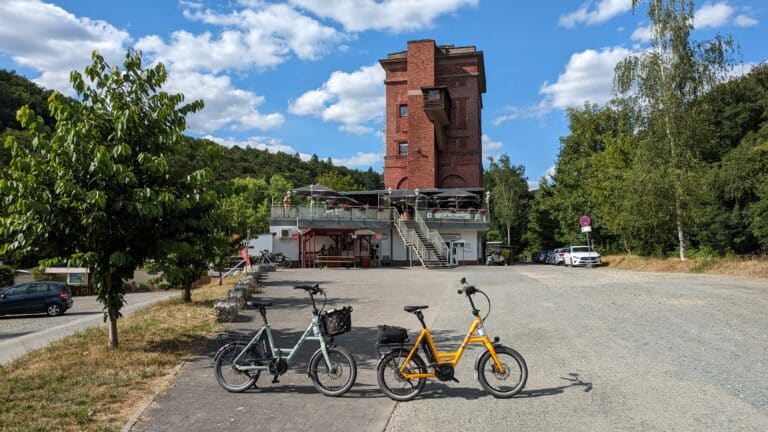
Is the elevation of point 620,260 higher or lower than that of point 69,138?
lower

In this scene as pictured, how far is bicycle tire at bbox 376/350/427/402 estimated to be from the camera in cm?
615

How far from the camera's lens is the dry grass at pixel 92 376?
5422mm

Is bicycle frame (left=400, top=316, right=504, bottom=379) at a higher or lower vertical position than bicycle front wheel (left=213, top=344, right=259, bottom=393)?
higher

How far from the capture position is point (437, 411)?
5.75 metres

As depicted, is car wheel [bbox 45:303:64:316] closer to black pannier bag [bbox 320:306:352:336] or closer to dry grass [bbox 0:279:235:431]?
dry grass [bbox 0:279:235:431]

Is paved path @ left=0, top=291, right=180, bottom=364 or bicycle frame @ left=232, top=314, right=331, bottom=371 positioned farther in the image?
paved path @ left=0, top=291, right=180, bottom=364

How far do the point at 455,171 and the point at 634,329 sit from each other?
46628 mm

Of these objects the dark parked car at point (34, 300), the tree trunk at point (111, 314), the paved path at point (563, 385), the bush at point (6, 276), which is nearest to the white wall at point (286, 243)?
the bush at point (6, 276)

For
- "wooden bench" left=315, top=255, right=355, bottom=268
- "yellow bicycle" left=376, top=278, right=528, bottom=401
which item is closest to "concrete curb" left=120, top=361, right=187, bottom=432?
"yellow bicycle" left=376, top=278, right=528, bottom=401

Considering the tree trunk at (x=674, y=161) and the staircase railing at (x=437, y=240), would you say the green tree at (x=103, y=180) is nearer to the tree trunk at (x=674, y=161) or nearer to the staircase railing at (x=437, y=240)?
the tree trunk at (x=674, y=161)

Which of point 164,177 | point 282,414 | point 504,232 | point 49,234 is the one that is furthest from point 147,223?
point 504,232

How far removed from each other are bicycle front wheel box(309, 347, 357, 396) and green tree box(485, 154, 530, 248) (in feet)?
210

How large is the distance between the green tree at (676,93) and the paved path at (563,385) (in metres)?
16.8

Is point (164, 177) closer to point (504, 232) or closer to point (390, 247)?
point (390, 247)
